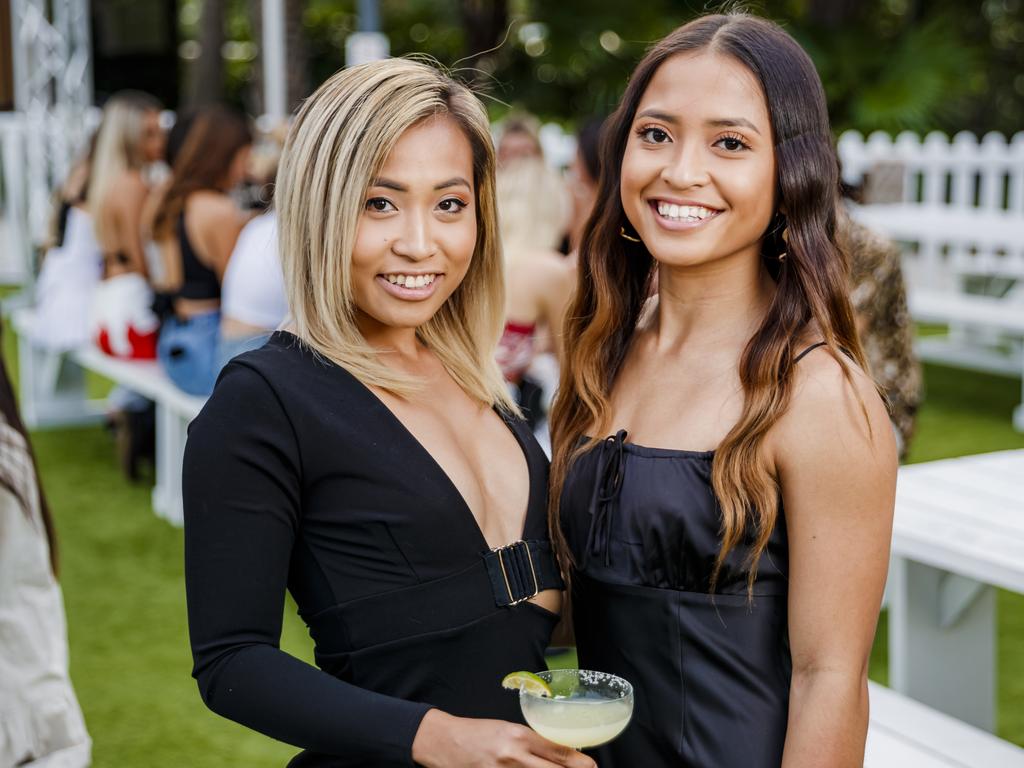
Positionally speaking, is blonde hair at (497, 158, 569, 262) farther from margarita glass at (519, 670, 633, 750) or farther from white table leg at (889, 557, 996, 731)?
margarita glass at (519, 670, 633, 750)

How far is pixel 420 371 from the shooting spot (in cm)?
197

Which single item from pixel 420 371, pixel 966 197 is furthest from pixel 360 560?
pixel 966 197

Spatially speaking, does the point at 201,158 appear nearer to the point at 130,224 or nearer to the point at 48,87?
the point at 130,224

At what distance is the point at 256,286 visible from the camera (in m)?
5.69

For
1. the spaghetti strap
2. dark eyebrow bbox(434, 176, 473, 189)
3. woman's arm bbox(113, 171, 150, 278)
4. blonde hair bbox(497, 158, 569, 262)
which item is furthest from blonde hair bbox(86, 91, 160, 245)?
the spaghetti strap

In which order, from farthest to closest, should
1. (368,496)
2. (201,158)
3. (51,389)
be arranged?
1. (51,389)
2. (201,158)
3. (368,496)

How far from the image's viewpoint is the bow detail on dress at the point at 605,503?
192 cm

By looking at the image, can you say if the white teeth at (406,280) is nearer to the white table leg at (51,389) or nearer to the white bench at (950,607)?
the white bench at (950,607)

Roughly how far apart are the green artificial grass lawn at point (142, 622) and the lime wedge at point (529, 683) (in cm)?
239

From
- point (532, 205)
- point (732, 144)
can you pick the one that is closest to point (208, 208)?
point (532, 205)

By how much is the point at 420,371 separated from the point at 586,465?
0.98 feet

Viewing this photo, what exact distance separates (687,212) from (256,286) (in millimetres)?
4061

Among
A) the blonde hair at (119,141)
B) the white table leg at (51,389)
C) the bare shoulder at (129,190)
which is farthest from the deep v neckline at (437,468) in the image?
the white table leg at (51,389)

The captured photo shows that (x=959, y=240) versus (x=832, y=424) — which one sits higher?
(x=832, y=424)
